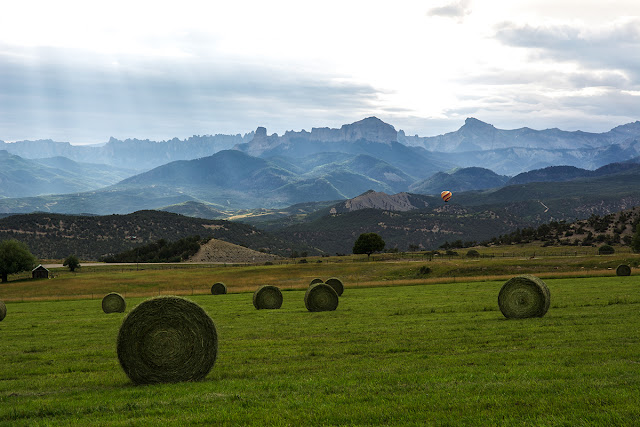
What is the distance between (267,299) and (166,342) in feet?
71.5

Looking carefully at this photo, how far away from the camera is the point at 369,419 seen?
33.1ft

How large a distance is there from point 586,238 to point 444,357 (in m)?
114

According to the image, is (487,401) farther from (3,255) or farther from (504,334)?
(3,255)

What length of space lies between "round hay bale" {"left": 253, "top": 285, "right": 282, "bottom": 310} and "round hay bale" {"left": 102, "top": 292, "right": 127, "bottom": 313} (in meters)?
10.9

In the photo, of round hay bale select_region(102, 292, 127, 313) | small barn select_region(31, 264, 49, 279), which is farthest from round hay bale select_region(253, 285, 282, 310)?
small barn select_region(31, 264, 49, 279)

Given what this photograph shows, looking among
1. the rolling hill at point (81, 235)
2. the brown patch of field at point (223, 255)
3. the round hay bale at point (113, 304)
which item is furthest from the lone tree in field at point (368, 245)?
the rolling hill at point (81, 235)

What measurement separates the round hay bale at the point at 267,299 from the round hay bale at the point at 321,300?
4314mm

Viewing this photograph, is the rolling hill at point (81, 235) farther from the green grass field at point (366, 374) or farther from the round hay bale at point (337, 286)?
the green grass field at point (366, 374)

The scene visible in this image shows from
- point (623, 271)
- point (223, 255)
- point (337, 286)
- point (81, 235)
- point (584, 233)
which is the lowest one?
point (223, 255)

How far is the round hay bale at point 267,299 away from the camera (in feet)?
118

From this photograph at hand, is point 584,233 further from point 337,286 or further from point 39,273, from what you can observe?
point 39,273

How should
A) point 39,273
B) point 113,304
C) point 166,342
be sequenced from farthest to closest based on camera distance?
1. point 39,273
2. point 113,304
3. point 166,342

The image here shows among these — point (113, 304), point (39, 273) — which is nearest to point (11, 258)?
point (39, 273)

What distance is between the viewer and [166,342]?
47.5ft
